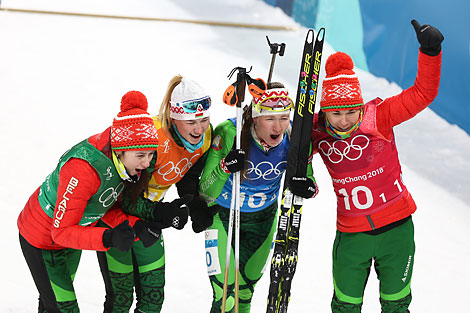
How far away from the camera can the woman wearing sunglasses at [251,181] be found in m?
3.14

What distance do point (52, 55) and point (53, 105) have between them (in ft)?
5.80

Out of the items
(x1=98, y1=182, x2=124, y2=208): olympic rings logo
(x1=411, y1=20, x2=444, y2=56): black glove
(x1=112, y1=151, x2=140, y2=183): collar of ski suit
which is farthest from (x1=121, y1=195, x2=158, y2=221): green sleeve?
(x1=411, y1=20, x2=444, y2=56): black glove

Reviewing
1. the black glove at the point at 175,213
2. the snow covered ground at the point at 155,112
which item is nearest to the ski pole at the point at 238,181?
the black glove at the point at 175,213

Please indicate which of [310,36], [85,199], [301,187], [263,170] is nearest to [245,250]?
[263,170]

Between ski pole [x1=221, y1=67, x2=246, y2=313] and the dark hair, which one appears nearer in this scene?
ski pole [x1=221, y1=67, x2=246, y2=313]

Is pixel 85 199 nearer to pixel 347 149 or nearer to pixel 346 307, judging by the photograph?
pixel 347 149

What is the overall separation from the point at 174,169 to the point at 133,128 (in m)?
0.40

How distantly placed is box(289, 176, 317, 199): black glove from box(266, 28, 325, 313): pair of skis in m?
0.03

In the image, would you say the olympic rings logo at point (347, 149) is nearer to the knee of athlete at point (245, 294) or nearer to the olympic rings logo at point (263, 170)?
the olympic rings logo at point (263, 170)

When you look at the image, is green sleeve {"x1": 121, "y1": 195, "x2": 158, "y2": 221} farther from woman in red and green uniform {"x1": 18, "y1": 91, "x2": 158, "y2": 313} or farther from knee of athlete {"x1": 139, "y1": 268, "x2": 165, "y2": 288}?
knee of athlete {"x1": 139, "y1": 268, "x2": 165, "y2": 288}

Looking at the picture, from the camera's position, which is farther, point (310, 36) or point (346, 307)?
point (346, 307)

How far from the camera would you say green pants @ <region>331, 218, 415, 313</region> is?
10.6 feet

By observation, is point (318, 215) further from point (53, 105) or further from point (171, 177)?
point (53, 105)

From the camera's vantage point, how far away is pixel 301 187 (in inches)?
120
